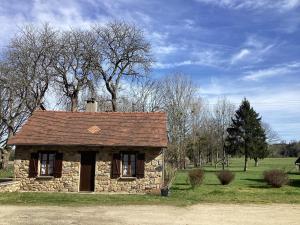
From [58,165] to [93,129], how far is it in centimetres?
307

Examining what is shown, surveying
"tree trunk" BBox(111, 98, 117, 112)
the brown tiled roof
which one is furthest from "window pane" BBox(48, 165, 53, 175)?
"tree trunk" BBox(111, 98, 117, 112)

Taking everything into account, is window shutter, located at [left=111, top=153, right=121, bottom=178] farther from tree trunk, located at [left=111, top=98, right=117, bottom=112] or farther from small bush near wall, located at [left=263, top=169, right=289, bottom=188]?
tree trunk, located at [left=111, top=98, right=117, bottom=112]

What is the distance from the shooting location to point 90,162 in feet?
74.6

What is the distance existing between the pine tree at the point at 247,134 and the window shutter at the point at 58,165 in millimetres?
31479

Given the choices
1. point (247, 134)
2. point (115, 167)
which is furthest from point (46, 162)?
point (247, 134)

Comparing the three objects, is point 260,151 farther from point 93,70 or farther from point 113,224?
point 113,224

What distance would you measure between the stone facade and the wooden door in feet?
0.76

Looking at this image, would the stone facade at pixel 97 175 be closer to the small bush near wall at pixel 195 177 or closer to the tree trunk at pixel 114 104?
the small bush near wall at pixel 195 177

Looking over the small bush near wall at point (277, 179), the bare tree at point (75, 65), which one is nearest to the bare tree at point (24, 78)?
the bare tree at point (75, 65)

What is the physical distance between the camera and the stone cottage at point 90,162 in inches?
877

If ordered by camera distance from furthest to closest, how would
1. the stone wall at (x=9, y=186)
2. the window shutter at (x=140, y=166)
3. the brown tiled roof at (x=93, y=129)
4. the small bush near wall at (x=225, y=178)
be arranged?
1. the small bush near wall at (x=225, y=178)
2. the brown tiled roof at (x=93, y=129)
3. the window shutter at (x=140, y=166)
4. the stone wall at (x=9, y=186)

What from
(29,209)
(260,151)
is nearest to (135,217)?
(29,209)

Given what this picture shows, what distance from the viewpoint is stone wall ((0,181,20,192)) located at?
67.4 feet

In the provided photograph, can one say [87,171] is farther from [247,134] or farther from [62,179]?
[247,134]
